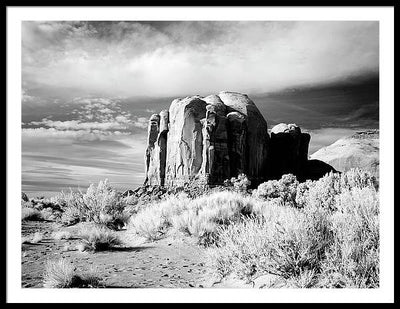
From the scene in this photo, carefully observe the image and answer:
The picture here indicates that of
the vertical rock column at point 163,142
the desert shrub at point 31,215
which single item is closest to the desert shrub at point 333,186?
the desert shrub at point 31,215

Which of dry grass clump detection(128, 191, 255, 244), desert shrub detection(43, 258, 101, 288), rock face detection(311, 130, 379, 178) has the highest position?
rock face detection(311, 130, 379, 178)

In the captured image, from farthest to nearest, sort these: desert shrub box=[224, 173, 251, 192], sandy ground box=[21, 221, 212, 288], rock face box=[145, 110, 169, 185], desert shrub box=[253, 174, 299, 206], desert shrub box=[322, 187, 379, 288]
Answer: rock face box=[145, 110, 169, 185] < desert shrub box=[224, 173, 251, 192] < desert shrub box=[253, 174, 299, 206] < sandy ground box=[21, 221, 212, 288] < desert shrub box=[322, 187, 379, 288]

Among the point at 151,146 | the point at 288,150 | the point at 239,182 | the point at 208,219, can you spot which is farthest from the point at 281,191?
the point at 288,150

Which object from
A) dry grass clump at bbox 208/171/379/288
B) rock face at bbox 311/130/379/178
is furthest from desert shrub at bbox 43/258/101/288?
rock face at bbox 311/130/379/178

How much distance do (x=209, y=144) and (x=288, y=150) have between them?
13202mm

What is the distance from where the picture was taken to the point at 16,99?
4.64 meters

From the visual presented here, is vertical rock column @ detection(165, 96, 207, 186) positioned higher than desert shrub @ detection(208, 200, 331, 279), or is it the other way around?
vertical rock column @ detection(165, 96, 207, 186)

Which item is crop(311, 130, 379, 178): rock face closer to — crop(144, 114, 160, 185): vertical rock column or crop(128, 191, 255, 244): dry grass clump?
crop(144, 114, 160, 185): vertical rock column

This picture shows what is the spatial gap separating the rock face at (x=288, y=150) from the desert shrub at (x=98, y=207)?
1049 inches

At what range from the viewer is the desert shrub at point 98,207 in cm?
888

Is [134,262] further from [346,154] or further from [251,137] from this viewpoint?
[346,154]

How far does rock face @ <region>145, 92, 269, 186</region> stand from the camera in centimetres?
2755

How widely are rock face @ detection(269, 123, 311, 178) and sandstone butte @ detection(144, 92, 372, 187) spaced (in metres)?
0.15

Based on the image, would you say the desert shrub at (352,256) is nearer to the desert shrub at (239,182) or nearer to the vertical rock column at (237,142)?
the desert shrub at (239,182)
